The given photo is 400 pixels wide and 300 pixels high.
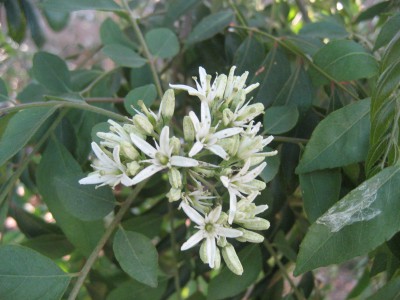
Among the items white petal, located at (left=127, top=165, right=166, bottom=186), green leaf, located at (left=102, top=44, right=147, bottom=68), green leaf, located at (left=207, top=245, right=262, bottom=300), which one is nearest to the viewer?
white petal, located at (left=127, top=165, right=166, bottom=186)

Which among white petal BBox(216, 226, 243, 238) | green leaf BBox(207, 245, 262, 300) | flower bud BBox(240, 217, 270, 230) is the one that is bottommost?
green leaf BBox(207, 245, 262, 300)

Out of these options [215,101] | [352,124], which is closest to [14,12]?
[215,101]

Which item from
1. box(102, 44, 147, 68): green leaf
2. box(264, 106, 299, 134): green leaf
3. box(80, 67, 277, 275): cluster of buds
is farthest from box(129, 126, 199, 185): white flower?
box(102, 44, 147, 68): green leaf

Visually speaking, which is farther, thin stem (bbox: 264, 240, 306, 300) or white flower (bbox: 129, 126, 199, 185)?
thin stem (bbox: 264, 240, 306, 300)

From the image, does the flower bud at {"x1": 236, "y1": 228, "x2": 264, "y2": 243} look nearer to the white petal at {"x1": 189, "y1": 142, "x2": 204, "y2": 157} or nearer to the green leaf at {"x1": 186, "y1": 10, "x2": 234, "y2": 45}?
the white petal at {"x1": 189, "y1": 142, "x2": 204, "y2": 157}

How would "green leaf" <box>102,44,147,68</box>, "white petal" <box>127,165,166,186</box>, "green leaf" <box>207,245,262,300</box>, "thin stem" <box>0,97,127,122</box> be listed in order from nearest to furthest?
"white petal" <box>127,165,166,186</box>, "thin stem" <box>0,97,127,122</box>, "green leaf" <box>207,245,262,300</box>, "green leaf" <box>102,44,147,68</box>

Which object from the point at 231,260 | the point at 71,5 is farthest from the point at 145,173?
the point at 71,5

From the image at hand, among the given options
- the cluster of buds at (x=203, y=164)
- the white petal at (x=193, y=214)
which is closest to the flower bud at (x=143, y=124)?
the cluster of buds at (x=203, y=164)

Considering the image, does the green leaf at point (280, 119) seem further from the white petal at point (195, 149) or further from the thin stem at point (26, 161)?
the thin stem at point (26, 161)
